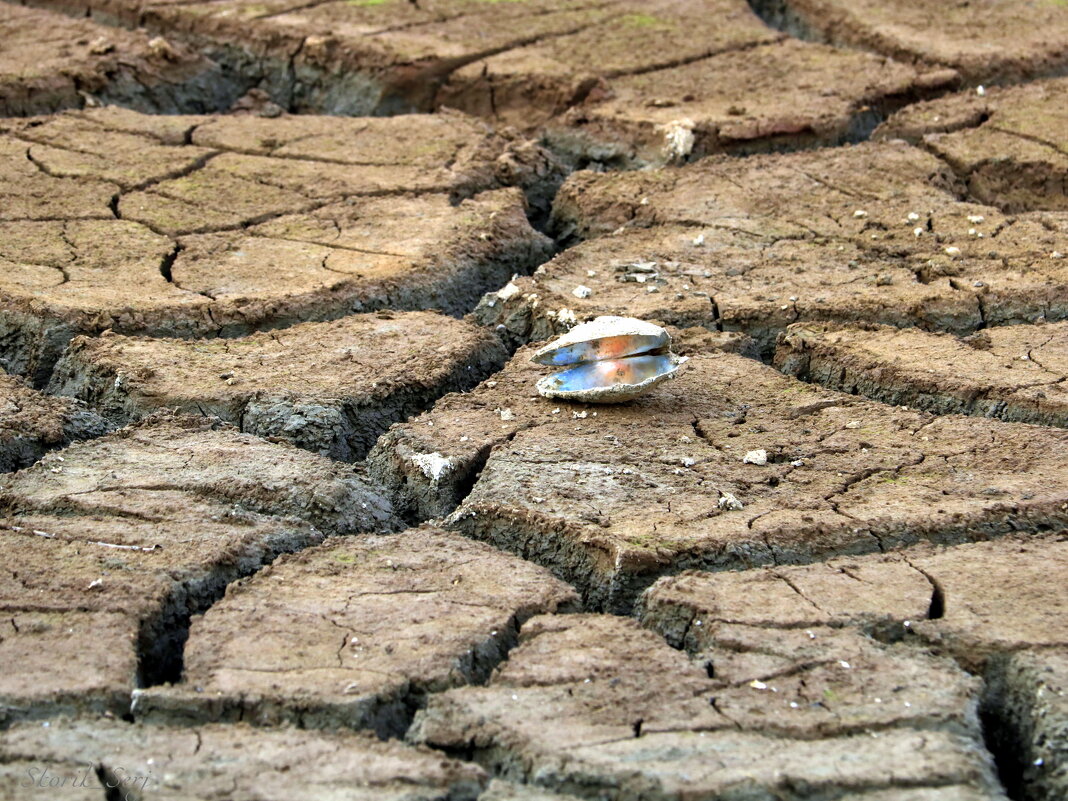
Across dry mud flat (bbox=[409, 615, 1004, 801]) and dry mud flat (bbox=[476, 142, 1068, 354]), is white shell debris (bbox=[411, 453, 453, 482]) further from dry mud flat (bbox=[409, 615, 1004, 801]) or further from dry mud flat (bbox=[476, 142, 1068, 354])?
dry mud flat (bbox=[476, 142, 1068, 354])

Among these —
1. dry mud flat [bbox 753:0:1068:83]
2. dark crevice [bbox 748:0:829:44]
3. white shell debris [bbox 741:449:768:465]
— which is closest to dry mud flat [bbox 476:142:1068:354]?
white shell debris [bbox 741:449:768:465]

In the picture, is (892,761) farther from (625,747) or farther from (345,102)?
(345,102)

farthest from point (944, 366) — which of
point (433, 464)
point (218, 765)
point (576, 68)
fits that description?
point (576, 68)

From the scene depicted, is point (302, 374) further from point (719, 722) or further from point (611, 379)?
point (719, 722)

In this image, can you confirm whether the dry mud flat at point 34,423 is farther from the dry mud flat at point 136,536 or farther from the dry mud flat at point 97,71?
the dry mud flat at point 97,71

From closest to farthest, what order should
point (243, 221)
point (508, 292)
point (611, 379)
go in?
1. point (611, 379)
2. point (508, 292)
3. point (243, 221)

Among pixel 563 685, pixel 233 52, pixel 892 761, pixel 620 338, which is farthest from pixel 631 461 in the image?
pixel 233 52
